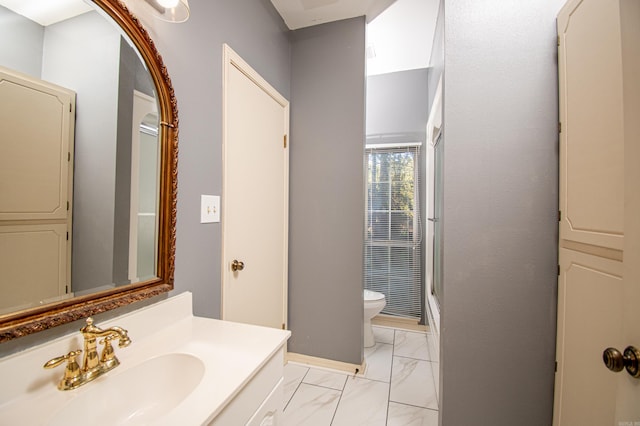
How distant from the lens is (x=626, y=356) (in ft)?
2.02

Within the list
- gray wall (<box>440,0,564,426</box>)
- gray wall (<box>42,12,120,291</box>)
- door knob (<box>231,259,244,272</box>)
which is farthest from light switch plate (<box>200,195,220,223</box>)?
gray wall (<box>440,0,564,426</box>)

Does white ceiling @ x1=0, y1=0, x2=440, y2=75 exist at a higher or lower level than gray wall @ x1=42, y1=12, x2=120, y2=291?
higher

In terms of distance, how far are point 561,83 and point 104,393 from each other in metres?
2.12

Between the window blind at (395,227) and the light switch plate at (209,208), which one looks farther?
the window blind at (395,227)

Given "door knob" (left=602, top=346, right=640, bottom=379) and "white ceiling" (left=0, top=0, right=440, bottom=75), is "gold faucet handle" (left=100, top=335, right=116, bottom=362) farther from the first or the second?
"white ceiling" (left=0, top=0, right=440, bottom=75)

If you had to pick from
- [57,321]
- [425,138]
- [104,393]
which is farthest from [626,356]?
[425,138]

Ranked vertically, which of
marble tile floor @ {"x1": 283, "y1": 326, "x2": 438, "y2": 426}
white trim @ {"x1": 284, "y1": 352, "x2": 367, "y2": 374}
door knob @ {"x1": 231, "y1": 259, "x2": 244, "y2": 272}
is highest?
door knob @ {"x1": 231, "y1": 259, "x2": 244, "y2": 272}

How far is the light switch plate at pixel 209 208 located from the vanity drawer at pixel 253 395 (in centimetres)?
70

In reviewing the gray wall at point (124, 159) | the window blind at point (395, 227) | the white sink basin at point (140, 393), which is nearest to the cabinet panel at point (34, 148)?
the gray wall at point (124, 159)

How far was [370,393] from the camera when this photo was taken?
70.0 inches

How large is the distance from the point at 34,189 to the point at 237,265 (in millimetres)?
935

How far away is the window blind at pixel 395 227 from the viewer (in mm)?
2816

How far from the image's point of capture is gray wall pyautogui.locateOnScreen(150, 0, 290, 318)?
1.10 meters

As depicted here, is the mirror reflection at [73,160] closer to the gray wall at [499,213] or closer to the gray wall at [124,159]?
the gray wall at [124,159]
